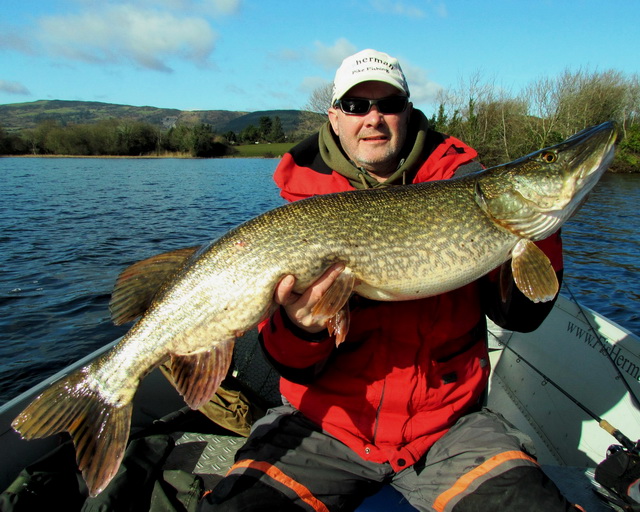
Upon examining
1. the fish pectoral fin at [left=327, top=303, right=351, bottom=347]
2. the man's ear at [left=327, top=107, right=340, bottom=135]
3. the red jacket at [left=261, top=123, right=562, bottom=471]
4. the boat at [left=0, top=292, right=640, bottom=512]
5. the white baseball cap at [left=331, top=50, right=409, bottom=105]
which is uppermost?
the white baseball cap at [left=331, top=50, right=409, bottom=105]

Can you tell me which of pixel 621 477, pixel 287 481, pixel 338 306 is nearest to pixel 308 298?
pixel 338 306

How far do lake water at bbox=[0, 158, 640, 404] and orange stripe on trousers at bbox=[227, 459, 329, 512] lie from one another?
400cm

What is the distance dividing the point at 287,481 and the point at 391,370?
2.10 feet

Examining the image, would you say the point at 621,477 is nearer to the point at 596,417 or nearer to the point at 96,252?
the point at 596,417

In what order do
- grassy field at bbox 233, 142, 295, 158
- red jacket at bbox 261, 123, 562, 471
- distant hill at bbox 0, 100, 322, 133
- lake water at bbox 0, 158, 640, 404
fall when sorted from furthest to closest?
distant hill at bbox 0, 100, 322, 133, grassy field at bbox 233, 142, 295, 158, lake water at bbox 0, 158, 640, 404, red jacket at bbox 261, 123, 562, 471

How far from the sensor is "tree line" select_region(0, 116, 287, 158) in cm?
6600

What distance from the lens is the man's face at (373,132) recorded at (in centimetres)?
238

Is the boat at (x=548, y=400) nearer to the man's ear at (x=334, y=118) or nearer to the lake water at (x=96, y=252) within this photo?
the man's ear at (x=334, y=118)

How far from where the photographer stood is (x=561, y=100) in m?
29.6

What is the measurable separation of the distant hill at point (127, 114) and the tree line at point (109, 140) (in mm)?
54547

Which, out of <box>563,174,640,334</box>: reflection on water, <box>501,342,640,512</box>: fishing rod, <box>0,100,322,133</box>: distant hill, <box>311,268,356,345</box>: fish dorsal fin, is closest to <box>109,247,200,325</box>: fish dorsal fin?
<box>311,268,356,345</box>: fish dorsal fin

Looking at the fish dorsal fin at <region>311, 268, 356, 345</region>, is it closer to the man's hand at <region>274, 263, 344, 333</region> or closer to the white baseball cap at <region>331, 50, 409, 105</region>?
the man's hand at <region>274, 263, 344, 333</region>

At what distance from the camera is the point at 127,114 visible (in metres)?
159

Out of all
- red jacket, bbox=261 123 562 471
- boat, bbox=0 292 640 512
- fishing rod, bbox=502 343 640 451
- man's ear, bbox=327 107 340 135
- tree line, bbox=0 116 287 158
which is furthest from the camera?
tree line, bbox=0 116 287 158
